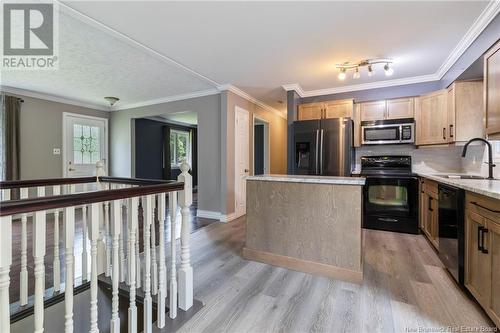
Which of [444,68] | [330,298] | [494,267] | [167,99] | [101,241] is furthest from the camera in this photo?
[167,99]

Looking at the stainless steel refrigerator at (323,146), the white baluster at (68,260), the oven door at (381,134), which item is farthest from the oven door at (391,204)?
the white baluster at (68,260)

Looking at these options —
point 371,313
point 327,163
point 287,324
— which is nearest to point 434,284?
point 371,313

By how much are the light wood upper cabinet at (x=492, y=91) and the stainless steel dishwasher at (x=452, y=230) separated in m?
0.60

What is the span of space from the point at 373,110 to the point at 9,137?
20.8 ft

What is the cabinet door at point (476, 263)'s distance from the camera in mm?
1576

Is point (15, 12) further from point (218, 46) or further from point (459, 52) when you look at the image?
point (459, 52)

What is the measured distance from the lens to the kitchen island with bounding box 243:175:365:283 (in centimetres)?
216

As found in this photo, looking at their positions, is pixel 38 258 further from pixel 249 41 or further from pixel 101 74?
pixel 101 74

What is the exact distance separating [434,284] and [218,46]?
3.27 metres

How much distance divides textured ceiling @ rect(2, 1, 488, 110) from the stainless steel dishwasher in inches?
65.6

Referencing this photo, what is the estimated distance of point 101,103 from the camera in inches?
213

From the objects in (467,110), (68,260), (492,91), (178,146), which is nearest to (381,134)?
(467,110)

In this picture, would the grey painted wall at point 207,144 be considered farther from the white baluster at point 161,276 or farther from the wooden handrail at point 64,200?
the wooden handrail at point 64,200

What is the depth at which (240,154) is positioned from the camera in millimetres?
4578
